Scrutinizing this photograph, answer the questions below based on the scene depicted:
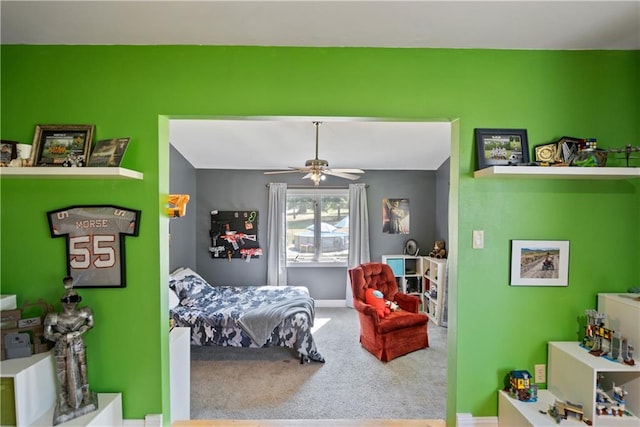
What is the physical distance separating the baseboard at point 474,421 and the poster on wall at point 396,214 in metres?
4.04

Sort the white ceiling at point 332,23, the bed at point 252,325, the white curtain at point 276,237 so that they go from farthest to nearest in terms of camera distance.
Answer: the white curtain at point 276,237 → the bed at point 252,325 → the white ceiling at point 332,23

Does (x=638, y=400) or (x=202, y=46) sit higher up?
(x=202, y=46)

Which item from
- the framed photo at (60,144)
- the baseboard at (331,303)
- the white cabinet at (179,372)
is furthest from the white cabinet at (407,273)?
the framed photo at (60,144)

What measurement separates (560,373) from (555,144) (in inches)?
51.6

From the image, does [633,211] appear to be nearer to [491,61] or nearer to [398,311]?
[491,61]

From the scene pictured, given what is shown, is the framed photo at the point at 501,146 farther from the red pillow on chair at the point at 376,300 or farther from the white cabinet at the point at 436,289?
the white cabinet at the point at 436,289

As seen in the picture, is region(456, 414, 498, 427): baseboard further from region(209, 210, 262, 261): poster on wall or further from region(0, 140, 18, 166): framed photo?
region(209, 210, 262, 261): poster on wall

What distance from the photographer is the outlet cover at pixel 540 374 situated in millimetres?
1936

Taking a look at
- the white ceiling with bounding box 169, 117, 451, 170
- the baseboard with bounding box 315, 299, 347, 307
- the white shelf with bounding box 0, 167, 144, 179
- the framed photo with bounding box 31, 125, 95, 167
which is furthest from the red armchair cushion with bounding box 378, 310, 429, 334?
the framed photo with bounding box 31, 125, 95, 167

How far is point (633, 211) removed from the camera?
1.93 meters

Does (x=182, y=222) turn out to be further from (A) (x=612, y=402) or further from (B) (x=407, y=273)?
(A) (x=612, y=402)

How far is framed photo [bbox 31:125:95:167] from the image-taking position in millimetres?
1802

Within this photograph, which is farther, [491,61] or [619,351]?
[491,61]

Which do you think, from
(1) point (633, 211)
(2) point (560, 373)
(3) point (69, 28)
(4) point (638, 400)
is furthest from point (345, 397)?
(3) point (69, 28)
